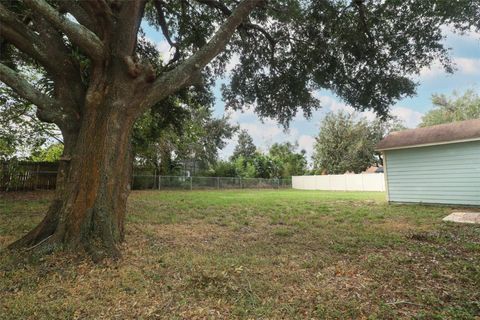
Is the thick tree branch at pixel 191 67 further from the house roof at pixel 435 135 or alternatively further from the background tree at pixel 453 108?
the background tree at pixel 453 108

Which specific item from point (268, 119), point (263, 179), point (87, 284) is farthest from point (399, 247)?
point (263, 179)

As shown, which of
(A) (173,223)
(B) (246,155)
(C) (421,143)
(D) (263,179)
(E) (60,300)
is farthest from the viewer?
(B) (246,155)

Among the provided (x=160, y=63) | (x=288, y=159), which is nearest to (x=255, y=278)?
(x=160, y=63)

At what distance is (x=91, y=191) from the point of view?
3.57m

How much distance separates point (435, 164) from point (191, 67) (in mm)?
9286

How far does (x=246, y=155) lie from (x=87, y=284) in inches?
1148

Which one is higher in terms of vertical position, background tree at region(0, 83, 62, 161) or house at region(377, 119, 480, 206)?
background tree at region(0, 83, 62, 161)

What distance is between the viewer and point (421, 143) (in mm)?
9820

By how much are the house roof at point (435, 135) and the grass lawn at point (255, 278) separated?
4.96 metres

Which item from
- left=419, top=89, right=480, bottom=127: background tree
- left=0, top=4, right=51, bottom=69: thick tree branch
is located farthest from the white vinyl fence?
left=0, top=4, right=51, bottom=69: thick tree branch

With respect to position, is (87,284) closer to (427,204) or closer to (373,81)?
(373,81)

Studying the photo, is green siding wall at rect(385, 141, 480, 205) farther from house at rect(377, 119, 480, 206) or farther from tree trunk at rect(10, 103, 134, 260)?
tree trunk at rect(10, 103, 134, 260)

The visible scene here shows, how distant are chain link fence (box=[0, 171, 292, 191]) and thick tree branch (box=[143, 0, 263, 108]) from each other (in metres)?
10.9

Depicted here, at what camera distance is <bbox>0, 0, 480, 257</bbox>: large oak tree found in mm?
3607
